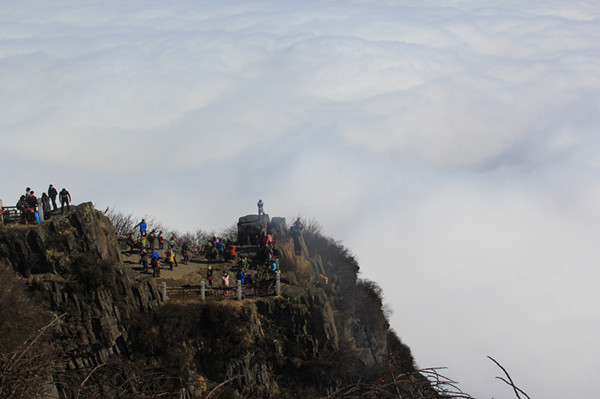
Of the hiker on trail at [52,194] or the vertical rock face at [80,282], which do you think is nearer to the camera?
the vertical rock face at [80,282]

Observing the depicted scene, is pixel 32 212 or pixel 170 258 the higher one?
pixel 32 212

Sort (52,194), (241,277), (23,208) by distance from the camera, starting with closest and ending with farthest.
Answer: (23,208) < (52,194) < (241,277)

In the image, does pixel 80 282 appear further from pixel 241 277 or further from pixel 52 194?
pixel 241 277

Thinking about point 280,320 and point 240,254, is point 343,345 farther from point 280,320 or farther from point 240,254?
point 240,254

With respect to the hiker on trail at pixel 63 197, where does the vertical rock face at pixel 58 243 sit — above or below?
below

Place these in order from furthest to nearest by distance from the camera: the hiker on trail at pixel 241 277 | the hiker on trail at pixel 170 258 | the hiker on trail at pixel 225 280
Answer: the hiker on trail at pixel 170 258
the hiker on trail at pixel 241 277
the hiker on trail at pixel 225 280

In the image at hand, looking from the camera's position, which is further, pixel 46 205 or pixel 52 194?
pixel 52 194

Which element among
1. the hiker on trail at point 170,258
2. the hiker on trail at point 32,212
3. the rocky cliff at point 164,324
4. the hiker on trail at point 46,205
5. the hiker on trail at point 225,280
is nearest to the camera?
the rocky cliff at point 164,324

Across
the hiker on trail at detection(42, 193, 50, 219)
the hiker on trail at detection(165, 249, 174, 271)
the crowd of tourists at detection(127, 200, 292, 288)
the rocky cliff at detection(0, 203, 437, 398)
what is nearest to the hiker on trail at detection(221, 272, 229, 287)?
the crowd of tourists at detection(127, 200, 292, 288)

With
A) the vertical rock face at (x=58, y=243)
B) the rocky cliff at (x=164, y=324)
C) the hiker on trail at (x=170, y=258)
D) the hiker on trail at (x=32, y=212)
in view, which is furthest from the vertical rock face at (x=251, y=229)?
the hiker on trail at (x=32, y=212)

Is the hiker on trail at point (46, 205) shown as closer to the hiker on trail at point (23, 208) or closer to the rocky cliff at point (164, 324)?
the hiker on trail at point (23, 208)

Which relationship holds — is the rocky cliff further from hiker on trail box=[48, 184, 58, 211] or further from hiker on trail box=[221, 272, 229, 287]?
hiker on trail box=[48, 184, 58, 211]

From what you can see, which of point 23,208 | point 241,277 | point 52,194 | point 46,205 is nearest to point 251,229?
point 241,277

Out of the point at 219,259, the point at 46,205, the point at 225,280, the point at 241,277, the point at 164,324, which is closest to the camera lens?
the point at 164,324
